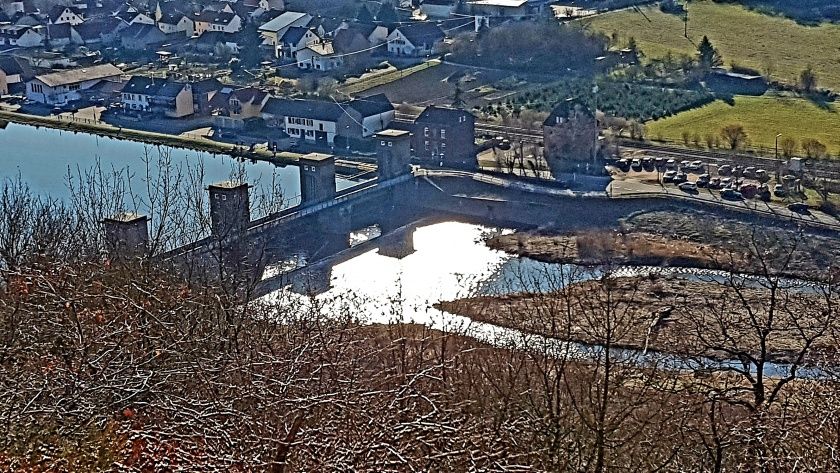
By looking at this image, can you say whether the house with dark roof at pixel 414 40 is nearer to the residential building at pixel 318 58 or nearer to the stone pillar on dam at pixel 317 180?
the residential building at pixel 318 58

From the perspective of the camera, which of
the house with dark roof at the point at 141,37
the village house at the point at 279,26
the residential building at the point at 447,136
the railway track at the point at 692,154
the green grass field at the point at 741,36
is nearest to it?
the railway track at the point at 692,154

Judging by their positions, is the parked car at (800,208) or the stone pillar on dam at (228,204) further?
the parked car at (800,208)

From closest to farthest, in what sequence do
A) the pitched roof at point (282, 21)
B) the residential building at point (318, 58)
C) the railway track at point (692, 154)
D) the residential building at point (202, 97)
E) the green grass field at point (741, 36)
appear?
1. the railway track at point (692, 154)
2. the residential building at point (202, 97)
3. the green grass field at point (741, 36)
4. the residential building at point (318, 58)
5. the pitched roof at point (282, 21)

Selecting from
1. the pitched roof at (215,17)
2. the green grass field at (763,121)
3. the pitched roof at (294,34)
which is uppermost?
the pitched roof at (215,17)

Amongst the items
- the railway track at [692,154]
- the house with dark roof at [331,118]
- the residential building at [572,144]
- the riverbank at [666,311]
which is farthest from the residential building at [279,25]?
the riverbank at [666,311]

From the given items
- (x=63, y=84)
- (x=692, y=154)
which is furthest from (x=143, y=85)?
(x=692, y=154)

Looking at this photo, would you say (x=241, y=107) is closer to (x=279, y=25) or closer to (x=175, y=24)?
(x=279, y=25)
